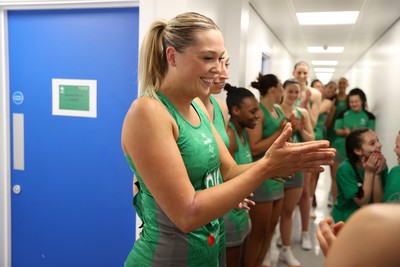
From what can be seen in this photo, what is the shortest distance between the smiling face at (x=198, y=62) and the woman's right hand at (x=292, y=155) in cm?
33

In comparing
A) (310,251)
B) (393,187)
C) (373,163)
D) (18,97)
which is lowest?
(310,251)

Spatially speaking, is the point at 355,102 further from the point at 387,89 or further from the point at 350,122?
the point at 387,89

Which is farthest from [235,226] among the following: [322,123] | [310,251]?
[322,123]

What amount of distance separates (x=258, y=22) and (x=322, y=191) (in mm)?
3042

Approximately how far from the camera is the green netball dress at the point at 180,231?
1.23m

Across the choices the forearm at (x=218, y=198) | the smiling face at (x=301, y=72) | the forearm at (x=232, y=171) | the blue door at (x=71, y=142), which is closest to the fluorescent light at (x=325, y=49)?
the smiling face at (x=301, y=72)

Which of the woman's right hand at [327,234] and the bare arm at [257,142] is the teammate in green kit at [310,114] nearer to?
the bare arm at [257,142]

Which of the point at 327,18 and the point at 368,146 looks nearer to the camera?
the point at 368,146

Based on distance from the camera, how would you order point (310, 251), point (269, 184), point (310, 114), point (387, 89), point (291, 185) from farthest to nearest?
point (387, 89)
point (310, 114)
point (310, 251)
point (291, 185)
point (269, 184)

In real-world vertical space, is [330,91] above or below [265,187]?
above

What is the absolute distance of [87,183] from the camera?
248 centimetres

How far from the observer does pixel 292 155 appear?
1.09 metres


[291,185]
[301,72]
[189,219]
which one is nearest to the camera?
[189,219]

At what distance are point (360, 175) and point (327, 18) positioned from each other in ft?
10.5
